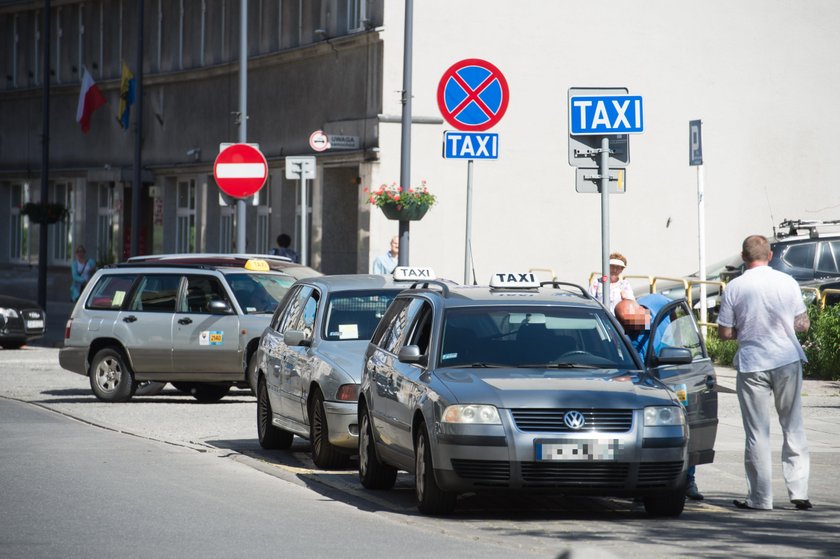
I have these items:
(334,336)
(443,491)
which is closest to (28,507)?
(443,491)

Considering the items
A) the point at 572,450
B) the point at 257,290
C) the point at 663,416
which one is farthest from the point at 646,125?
the point at 572,450

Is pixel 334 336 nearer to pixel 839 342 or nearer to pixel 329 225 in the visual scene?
pixel 839 342

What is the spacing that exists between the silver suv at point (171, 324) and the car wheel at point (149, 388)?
1.09m

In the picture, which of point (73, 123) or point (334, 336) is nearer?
point (334, 336)

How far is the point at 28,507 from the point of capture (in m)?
10.7

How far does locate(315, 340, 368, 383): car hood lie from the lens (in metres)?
13.1

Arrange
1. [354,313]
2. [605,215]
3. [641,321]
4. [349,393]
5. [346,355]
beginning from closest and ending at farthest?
[641,321]
[349,393]
[605,215]
[346,355]
[354,313]

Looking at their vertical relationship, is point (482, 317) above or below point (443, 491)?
above

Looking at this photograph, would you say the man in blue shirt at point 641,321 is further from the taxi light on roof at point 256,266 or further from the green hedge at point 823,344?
the green hedge at point 823,344

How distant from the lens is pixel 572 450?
10.1 metres

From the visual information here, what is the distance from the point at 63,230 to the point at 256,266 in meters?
29.1

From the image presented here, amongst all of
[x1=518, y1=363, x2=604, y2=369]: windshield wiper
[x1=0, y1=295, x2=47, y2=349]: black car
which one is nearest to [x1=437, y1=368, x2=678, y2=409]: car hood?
[x1=518, y1=363, x2=604, y2=369]: windshield wiper

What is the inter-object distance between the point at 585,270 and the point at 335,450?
2043 centimetres

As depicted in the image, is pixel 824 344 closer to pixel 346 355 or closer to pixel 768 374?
pixel 346 355
